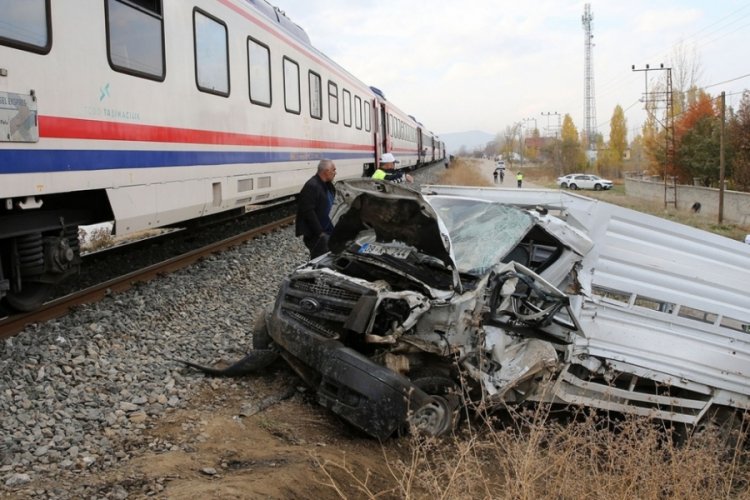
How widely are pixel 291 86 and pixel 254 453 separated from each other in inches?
316

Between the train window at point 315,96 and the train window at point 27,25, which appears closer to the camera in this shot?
the train window at point 27,25

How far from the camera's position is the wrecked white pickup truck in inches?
175

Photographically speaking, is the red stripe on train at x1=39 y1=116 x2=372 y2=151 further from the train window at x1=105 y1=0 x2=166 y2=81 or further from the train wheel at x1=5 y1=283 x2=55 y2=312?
the train wheel at x1=5 y1=283 x2=55 y2=312

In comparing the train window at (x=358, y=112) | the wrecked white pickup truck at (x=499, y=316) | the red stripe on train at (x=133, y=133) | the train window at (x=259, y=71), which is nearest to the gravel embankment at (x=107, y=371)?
the wrecked white pickup truck at (x=499, y=316)

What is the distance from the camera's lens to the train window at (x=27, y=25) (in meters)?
4.59

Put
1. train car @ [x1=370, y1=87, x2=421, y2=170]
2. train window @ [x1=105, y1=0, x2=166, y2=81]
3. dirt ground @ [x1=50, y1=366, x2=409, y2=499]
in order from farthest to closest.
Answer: train car @ [x1=370, y1=87, x2=421, y2=170] → train window @ [x1=105, y1=0, x2=166, y2=81] → dirt ground @ [x1=50, y1=366, x2=409, y2=499]

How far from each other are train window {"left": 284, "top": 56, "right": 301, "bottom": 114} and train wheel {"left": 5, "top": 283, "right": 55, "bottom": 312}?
18.7 ft

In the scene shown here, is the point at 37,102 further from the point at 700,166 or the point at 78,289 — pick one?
the point at 700,166

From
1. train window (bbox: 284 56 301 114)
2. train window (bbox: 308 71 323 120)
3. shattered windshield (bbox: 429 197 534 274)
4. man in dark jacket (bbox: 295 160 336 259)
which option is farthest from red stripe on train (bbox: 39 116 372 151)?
shattered windshield (bbox: 429 197 534 274)

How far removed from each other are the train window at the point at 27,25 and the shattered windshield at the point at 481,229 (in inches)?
140

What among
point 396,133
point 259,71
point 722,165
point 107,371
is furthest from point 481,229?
point 722,165

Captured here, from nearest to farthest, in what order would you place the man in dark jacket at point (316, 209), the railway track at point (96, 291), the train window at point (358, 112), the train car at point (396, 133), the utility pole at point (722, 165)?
the railway track at point (96, 291) < the man in dark jacket at point (316, 209) < the train window at point (358, 112) < the train car at point (396, 133) < the utility pole at point (722, 165)

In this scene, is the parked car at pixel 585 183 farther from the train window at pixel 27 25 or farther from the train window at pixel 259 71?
the train window at pixel 27 25

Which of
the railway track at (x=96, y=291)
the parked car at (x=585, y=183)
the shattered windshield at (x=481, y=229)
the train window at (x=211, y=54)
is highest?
the train window at (x=211, y=54)
